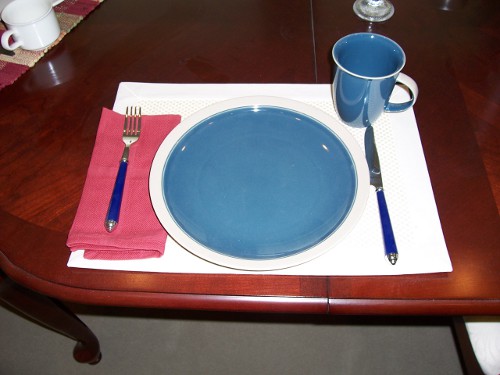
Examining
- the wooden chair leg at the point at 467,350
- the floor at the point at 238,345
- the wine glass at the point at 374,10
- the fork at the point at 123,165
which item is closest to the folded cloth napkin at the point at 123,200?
the fork at the point at 123,165

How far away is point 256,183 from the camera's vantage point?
63 cm

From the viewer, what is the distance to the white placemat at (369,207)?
568 millimetres

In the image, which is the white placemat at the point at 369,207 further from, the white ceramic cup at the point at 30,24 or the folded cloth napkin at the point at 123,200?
the white ceramic cup at the point at 30,24

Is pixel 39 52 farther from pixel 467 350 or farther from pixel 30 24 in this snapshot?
pixel 467 350

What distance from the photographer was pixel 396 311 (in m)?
0.55

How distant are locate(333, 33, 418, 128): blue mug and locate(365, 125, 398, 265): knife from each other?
40mm

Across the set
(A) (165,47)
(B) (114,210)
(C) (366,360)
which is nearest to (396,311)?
(B) (114,210)

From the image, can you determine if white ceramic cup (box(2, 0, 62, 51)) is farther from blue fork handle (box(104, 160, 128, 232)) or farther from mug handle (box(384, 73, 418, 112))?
mug handle (box(384, 73, 418, 112))

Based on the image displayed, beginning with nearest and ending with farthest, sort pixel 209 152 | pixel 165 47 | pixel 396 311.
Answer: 1. pixel 396 311
2. pixel 209 152
3. pixel 165 47

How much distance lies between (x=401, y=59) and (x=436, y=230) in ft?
0.79

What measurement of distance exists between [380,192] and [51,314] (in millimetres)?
679

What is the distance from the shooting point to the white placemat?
1.86ft

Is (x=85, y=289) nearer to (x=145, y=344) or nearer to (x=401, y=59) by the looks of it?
(x=401, y=59)

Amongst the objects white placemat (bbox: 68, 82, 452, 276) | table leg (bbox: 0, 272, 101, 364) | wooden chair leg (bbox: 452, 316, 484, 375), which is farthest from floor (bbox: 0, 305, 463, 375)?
white placemat (bbox: 68, 82, 452, 276)
